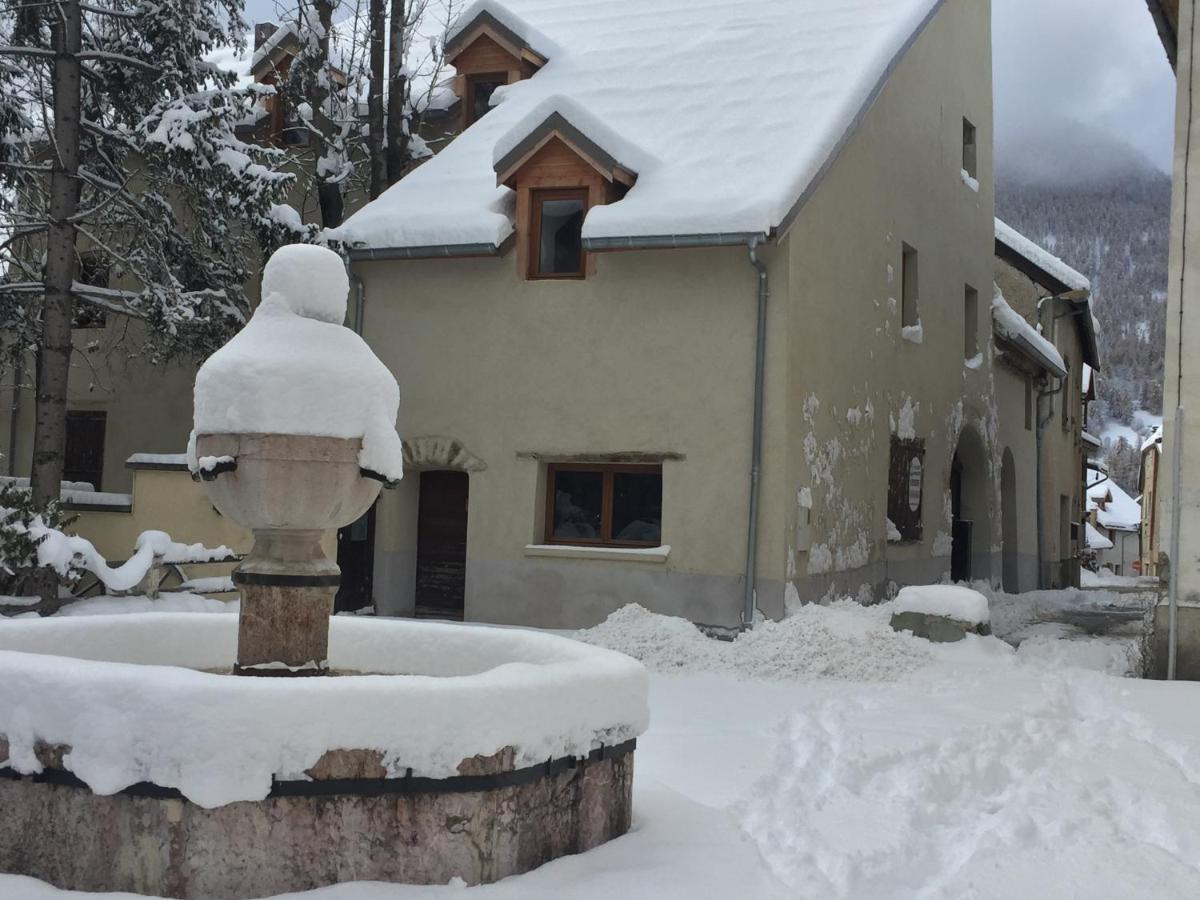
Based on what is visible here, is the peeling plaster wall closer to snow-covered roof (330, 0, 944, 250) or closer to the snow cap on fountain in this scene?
snow-covered roof (330, 0, 944, 250)

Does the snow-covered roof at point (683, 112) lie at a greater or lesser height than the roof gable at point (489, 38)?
lesser

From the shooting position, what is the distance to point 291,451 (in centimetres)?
492

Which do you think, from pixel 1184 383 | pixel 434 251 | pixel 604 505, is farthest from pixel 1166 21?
pixel 434 251

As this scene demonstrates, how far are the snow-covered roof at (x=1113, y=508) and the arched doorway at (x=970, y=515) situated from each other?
45.4m

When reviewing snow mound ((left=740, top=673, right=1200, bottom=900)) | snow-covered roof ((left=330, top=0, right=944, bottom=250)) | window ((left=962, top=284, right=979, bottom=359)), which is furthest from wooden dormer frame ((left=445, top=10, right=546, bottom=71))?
snow mound ((left=740, top=673, right=1200, bottom=900))

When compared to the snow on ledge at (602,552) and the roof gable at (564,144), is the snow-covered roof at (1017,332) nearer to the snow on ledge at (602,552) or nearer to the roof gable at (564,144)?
the roof gable at (564,144)

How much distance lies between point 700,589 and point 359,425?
8.14 meters

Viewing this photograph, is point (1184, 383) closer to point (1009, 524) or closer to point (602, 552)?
point (602, 552)

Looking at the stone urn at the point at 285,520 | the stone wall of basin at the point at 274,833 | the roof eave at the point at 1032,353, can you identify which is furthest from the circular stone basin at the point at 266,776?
the roof eave at the point at 1032,353

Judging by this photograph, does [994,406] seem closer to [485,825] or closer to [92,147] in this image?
[92,147]

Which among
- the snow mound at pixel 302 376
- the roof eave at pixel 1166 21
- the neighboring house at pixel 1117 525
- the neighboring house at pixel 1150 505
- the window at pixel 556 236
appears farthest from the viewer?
the neighboring house at pixel 1117 525

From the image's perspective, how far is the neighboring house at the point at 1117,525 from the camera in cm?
6438

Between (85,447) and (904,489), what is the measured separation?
11851 mm

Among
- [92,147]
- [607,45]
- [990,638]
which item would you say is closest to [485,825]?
[990,638]
